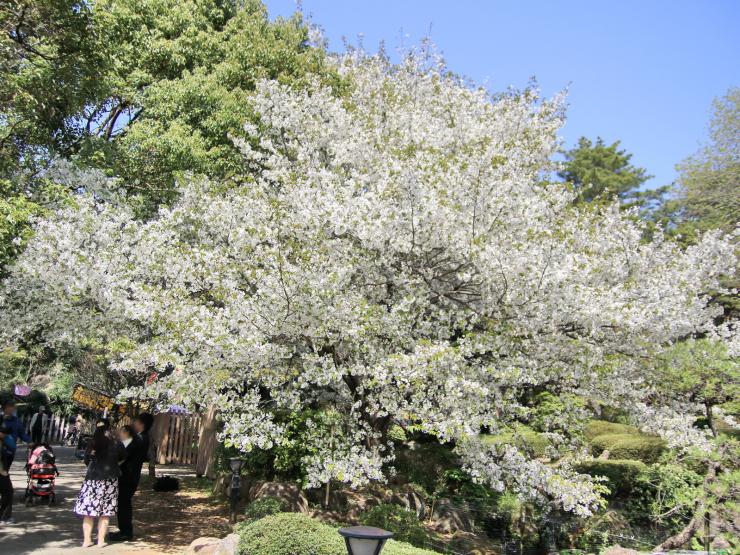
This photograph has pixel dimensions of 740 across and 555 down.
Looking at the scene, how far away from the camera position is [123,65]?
49.3ft

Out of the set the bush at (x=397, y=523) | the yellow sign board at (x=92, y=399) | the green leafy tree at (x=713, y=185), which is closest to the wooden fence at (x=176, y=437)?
the yellow sign board at (x=92, y=399)

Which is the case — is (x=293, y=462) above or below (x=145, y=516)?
above

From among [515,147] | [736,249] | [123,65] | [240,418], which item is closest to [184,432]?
[123,65]

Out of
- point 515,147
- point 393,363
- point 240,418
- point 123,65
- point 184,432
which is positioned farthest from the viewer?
point 184,432

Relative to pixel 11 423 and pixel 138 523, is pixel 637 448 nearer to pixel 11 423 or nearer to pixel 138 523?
pixel 138 523

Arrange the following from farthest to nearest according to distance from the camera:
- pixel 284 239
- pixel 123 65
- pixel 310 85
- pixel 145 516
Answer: pixel 123 65 < pixel 310 85 < pixel 145 516 < pixel 284 239

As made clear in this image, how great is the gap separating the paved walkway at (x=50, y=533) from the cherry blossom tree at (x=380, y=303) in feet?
6.76

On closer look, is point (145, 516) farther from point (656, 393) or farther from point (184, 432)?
point (656, 393)

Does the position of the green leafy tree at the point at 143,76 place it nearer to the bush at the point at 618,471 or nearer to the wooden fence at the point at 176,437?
the wooden fence at the point at 176,437

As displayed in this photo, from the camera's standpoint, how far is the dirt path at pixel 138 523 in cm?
745

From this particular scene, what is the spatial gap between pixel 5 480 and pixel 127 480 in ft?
5.42

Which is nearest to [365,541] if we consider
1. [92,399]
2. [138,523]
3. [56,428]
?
[138,523]

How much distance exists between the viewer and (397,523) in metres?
8.52

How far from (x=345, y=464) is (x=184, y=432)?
12.5 meters
